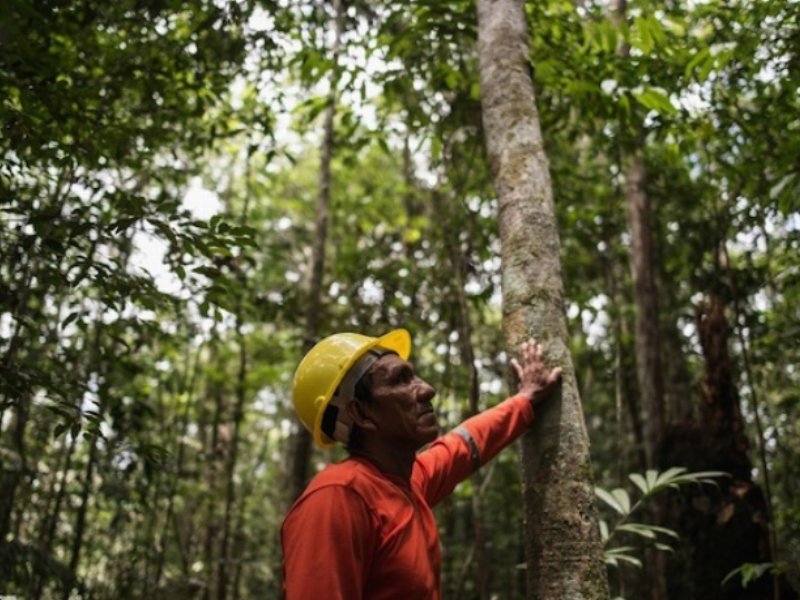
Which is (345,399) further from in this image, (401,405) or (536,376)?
(536,376)

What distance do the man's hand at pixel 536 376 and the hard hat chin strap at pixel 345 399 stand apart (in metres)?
0.60

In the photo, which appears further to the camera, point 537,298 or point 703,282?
point 703,282

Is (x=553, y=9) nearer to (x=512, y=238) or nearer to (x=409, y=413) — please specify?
(x=512, y=238)

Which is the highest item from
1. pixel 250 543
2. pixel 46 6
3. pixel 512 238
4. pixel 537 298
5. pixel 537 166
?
pixel 46 6

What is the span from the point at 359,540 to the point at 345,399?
26.1 inches

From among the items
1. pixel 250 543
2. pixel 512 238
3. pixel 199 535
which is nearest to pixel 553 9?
pixel 512 238

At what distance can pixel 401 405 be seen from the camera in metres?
2.32

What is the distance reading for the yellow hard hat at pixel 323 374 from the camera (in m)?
2.39

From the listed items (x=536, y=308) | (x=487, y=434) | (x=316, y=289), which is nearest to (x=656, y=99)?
(x=536, y=308)

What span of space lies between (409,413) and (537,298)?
73cm

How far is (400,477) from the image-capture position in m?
2.30

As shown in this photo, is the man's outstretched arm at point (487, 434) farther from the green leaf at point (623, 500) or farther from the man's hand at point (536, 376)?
the green leaf at point (623, 500)

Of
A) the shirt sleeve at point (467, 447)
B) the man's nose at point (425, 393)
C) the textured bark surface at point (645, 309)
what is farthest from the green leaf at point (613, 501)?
the textured bark surface at point (645, 309)

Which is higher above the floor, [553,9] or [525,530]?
[553,9]
